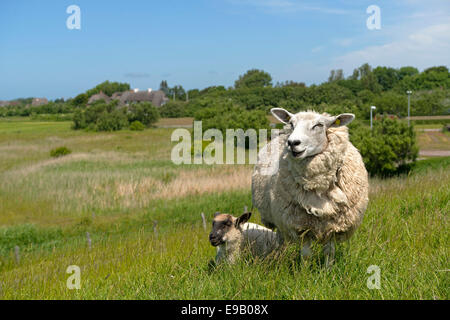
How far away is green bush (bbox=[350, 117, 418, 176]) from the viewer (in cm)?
2512

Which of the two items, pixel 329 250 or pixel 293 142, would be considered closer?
pixel 293 142

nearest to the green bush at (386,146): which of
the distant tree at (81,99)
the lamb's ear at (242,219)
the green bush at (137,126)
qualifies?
the lamb's ear at (242,219)

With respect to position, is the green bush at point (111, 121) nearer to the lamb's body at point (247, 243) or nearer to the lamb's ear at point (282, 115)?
the lamb's body at point (247, 243)

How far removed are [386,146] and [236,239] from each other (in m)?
22.2

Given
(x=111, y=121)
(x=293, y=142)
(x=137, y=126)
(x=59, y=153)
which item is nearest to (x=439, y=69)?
(x=137, y=126)

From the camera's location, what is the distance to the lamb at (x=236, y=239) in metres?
5.22

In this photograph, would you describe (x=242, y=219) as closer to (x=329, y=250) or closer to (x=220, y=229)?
(x=220, y=229)

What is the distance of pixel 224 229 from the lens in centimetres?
531

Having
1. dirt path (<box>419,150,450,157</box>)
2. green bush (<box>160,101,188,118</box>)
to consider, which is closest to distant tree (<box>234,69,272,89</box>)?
green bush (<box>160,101,188,118</box>)

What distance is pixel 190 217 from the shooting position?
15.1 meters

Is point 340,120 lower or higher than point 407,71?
lower
